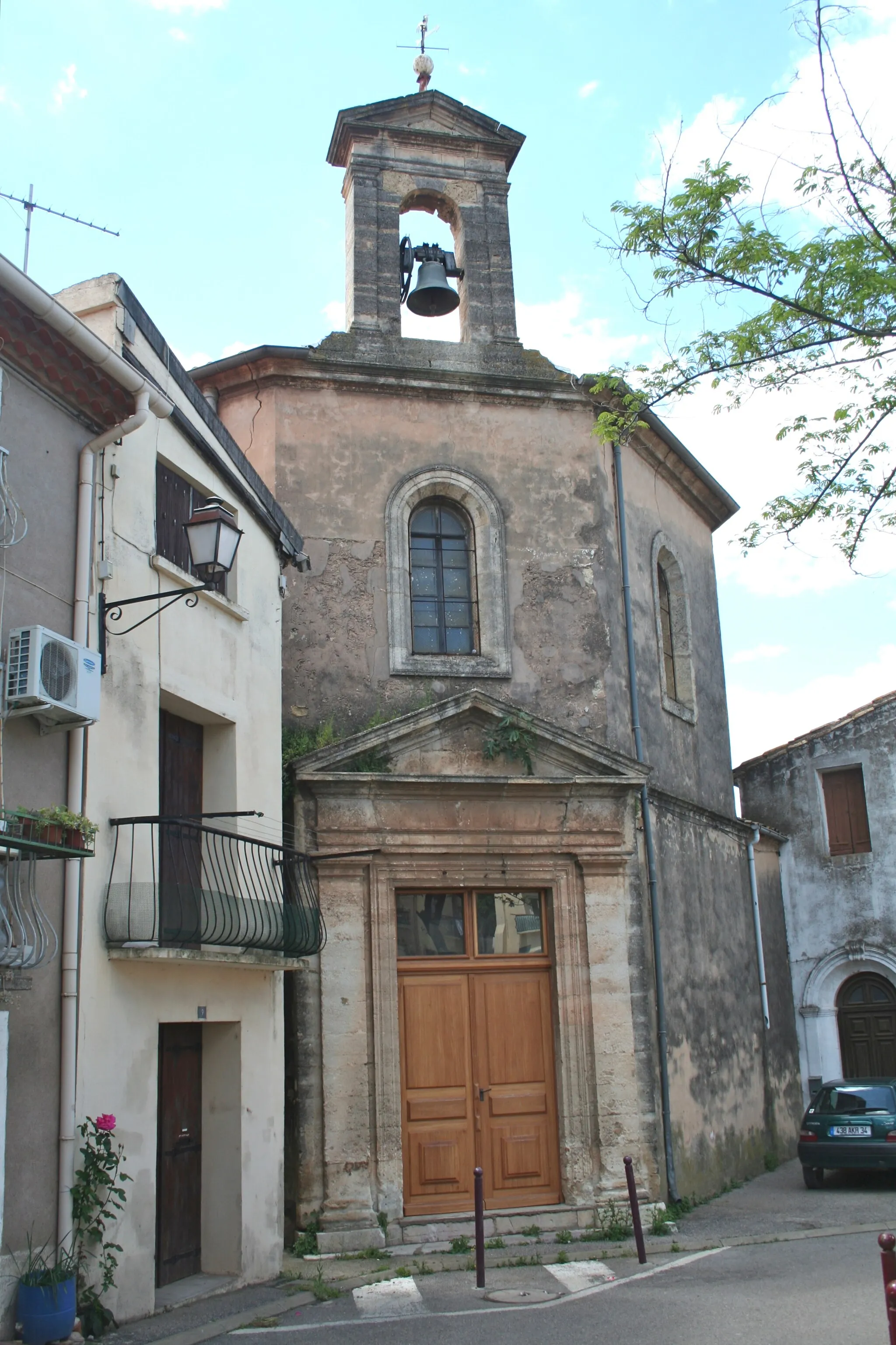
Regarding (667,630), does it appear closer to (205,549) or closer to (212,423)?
(212,423)

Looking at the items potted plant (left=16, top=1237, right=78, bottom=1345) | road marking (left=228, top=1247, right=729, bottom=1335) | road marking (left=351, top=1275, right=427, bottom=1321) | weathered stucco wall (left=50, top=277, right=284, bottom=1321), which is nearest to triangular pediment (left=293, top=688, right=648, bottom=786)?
weathered stucco wall (left=50, top=277, right=284, bottom=1321)

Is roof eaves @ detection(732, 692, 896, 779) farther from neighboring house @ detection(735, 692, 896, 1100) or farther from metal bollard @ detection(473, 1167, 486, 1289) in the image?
metal bollard @ detection(473, 1167, 486, 1289)

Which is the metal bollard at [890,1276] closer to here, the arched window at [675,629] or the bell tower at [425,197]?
the arched window at [675,629]

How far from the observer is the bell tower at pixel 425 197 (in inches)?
506

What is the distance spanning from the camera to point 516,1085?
11.3 meters

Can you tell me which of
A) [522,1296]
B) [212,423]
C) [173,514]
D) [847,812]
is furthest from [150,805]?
[847,812]

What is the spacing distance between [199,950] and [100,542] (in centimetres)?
262

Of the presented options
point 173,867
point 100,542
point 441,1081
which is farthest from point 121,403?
point 441,1081

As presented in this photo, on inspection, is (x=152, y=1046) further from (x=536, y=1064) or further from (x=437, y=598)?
(x=437, y=598)

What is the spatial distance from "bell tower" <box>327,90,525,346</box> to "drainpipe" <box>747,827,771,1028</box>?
6.79 m

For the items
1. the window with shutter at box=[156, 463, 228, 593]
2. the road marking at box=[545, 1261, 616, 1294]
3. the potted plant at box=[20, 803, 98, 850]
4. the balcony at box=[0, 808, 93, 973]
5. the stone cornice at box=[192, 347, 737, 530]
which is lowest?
the road marking at box=[545, 1261, 616, 1294]

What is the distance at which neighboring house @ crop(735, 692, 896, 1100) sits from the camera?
17.2 metres

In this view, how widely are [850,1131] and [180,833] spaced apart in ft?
26.2

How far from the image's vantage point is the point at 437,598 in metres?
12.5
